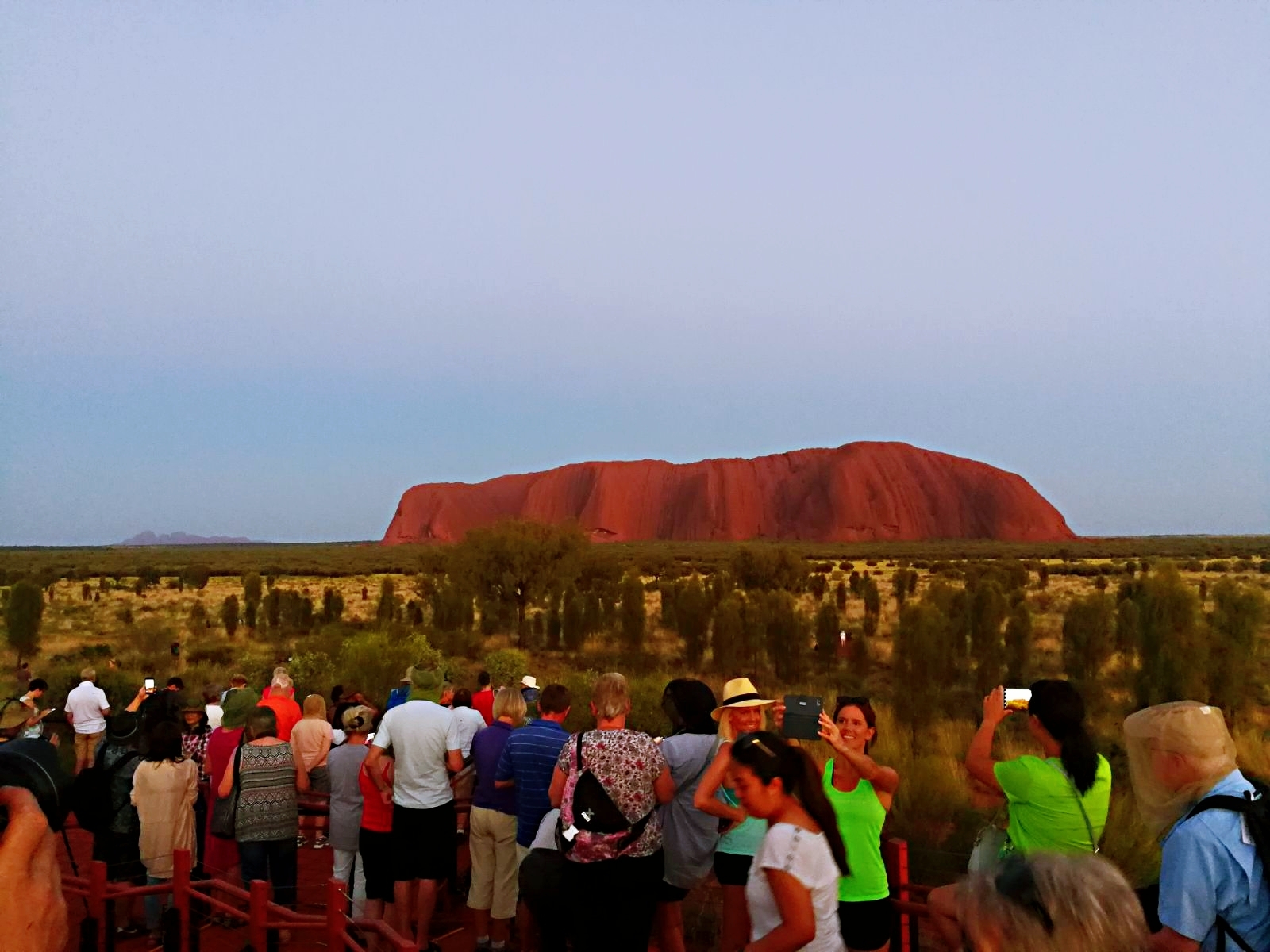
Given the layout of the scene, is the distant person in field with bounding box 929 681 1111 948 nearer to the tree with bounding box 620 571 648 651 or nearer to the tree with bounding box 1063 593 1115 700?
the tree with bounding box 1063 593 1115 700

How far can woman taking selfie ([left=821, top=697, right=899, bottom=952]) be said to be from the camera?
12.5ft

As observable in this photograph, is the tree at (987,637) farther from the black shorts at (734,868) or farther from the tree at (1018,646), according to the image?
the black shorts at (734,868)

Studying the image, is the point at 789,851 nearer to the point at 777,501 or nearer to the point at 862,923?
the point at 862,923

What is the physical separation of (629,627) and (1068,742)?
2734 centimetres

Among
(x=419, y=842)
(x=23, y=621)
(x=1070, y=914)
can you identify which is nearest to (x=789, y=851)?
(x=1070, y=914)

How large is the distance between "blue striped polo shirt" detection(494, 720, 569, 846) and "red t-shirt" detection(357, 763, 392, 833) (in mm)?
1020

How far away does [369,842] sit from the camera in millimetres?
5926

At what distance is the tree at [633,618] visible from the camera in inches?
1198

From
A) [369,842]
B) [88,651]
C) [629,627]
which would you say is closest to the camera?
[369,842]

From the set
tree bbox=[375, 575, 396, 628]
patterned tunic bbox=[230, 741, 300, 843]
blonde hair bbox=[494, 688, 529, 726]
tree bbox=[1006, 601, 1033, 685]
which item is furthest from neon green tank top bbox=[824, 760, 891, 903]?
tree bbox=[375, 575, 396, 628]

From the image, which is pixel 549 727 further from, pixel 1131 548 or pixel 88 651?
pixel 1131 548

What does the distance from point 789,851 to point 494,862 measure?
363 cm

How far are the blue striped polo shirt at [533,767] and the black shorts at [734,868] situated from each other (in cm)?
113

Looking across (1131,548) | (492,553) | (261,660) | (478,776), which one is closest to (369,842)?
(478,776)
